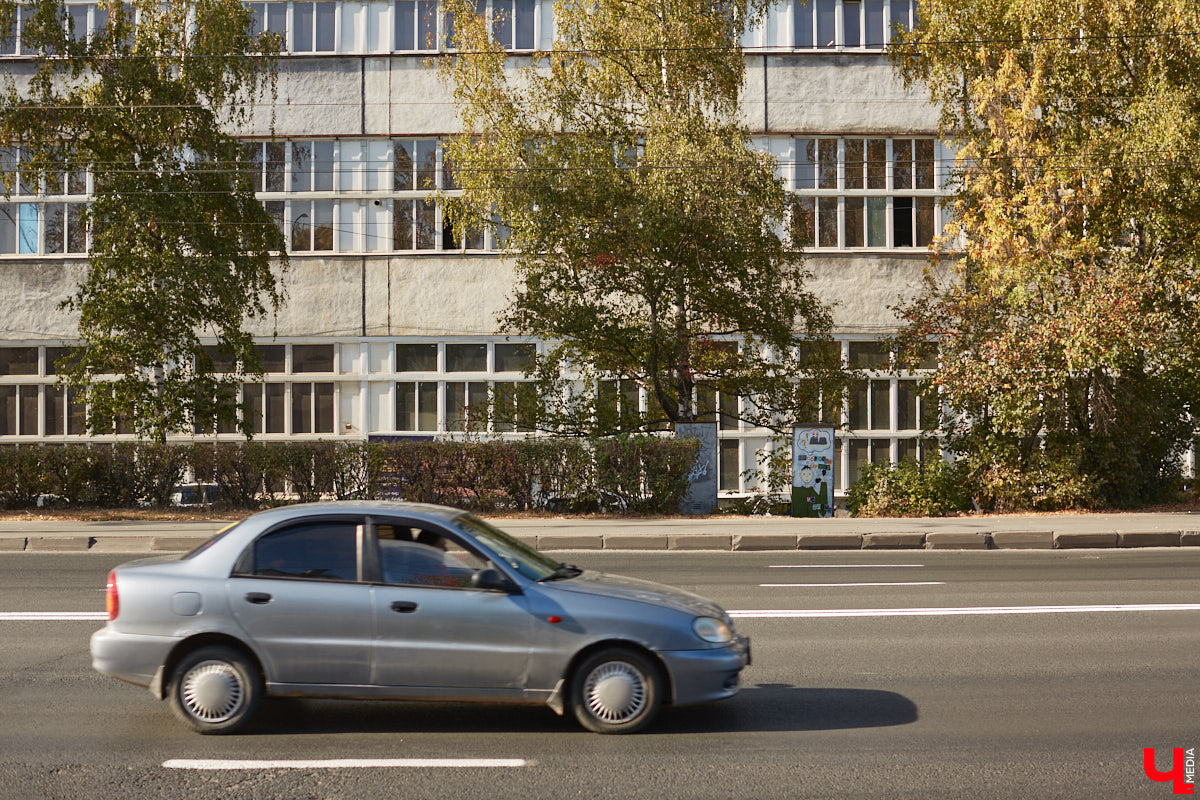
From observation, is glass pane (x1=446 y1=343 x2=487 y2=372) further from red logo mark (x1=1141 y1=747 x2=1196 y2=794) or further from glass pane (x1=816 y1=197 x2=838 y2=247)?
red logo mark (x1=1141 y1=747 x2=1196 y2=794)

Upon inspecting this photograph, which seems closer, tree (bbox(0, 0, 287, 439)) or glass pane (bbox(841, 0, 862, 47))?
tree (bbox(0, 0, 287, 439))

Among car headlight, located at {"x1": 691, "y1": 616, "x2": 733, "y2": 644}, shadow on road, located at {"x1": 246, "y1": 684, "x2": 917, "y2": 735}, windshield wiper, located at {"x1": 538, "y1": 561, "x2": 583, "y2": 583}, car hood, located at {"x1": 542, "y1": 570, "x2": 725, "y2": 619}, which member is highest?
windshield wiper, located at {"x1": 538, "y1": 561, "x2": 583, "y2": 583}

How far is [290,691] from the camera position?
21.9ft

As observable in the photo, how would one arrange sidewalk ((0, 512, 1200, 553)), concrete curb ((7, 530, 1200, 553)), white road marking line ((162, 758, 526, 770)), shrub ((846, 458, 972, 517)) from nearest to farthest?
1. white road marking line ((162, 758, 526, 770))
2. sidewalk ((0, 512, 1200, 553))
3. concrete curb ((7, 530, 1200, 553))
4. shrub ((846, 458, 972, 517))

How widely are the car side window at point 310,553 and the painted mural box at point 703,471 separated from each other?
49.3ft

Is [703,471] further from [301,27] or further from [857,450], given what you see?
[301,27]

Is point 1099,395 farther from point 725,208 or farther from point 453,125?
point 453,125

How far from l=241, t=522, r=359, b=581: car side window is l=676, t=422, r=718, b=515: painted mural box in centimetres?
1503

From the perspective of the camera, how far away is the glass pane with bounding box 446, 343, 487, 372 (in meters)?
30.2

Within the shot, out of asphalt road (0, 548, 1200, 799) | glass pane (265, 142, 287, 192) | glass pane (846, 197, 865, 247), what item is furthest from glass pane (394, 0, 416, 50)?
asphalt road (0, 548, 1200, 799)

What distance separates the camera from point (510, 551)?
7.15 m

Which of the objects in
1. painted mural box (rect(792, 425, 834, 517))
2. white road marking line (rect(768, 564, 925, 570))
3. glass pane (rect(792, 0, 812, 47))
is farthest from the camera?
glass pane (rect(792, 0, 812, 47))

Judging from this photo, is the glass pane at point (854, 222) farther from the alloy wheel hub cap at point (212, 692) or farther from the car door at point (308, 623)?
the alloy wheel hub cap at point (212, 692)

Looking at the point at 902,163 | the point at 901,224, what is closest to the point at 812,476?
the point at 901,224
